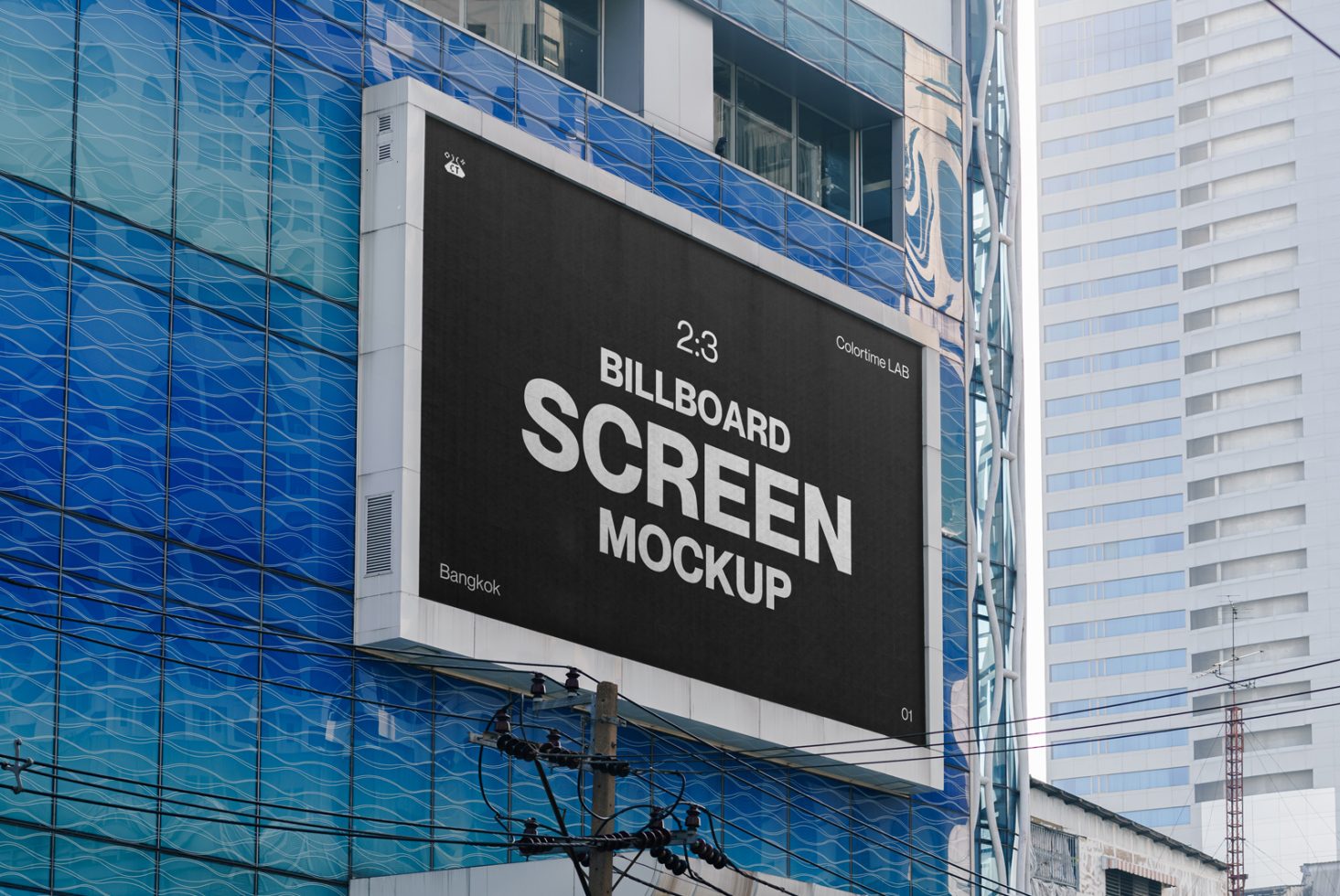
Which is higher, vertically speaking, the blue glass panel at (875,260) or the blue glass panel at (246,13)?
the blue glass panel at (875,260)

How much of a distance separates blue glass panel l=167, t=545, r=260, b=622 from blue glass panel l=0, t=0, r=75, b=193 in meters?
4.74

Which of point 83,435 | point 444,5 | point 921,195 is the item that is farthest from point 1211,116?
point 83,435

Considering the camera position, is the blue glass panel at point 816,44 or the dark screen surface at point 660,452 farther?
the blue glass panel at point 816,44

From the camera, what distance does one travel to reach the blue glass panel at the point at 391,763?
1189 inches

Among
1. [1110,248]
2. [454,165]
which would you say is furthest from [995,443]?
[1110,248]

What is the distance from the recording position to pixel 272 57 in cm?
3092

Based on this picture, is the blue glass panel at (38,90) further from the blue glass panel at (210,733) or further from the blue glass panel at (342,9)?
the blue glass panel at (210,733)

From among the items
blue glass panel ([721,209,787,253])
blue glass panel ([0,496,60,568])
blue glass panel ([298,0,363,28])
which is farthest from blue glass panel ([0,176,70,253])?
blue glass panel ([721,209,787,253])

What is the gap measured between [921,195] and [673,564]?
12190 mm

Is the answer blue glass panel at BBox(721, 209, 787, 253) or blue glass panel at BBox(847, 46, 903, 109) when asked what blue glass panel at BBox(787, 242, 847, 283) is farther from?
blue glass panel at BBox(847, 46, 903, 109)

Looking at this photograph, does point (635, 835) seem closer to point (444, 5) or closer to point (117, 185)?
point (117, 185)

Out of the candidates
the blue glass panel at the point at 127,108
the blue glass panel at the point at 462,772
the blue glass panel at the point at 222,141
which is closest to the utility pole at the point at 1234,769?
the blue glass panel at the point at 462,772

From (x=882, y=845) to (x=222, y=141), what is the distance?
16.9 metres

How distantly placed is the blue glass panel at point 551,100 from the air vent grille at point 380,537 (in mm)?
7424
